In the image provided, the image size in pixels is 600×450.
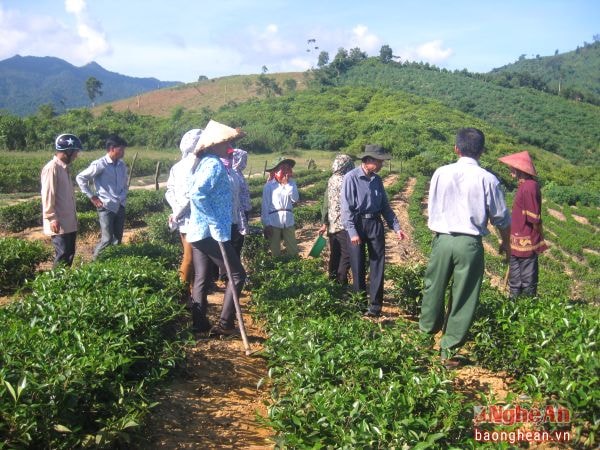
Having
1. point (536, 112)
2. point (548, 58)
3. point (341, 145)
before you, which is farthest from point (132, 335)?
point (548, 58)

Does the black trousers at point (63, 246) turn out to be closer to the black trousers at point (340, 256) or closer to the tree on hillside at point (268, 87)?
the black trousers at point (340, 256)

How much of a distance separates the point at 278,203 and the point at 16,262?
3107mm

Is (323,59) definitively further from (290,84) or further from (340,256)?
(340,256)

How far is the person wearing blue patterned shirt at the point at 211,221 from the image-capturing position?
13.7 ft

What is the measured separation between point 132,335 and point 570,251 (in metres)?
13.2

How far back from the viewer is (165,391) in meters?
3.21

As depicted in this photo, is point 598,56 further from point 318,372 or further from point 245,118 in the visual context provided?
point 318,372

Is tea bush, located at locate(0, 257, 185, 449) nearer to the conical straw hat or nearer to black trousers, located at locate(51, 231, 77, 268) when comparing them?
the conical straw hat

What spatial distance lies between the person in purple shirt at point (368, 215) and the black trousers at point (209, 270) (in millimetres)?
1316

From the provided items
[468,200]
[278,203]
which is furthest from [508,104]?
[468,200]

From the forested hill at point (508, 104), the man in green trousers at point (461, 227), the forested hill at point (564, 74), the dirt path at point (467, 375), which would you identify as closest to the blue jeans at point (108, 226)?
the dirt path at point (467, 375)

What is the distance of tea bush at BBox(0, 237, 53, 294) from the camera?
5805mm

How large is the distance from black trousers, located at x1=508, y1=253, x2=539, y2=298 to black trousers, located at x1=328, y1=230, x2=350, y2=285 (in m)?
1.71

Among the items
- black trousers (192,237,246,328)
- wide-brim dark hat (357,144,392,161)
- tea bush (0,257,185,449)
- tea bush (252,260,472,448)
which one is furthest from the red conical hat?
tea bush (0,257,185,449)
